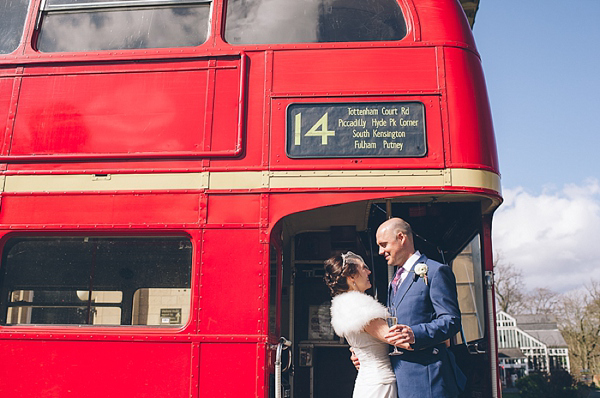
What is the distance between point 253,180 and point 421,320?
163 cm

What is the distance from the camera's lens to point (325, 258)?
5652mm

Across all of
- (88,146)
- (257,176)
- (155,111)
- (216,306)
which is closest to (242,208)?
(257,176)

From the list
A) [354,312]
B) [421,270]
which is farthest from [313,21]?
[354,312]

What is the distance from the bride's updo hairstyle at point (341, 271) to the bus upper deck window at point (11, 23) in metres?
3.31

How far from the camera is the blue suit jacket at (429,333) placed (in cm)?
305

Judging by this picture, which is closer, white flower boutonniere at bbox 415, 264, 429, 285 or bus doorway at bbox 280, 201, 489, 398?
white flower boutonniere at bbox 415, 264, 429, 285

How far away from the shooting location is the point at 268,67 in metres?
4.39

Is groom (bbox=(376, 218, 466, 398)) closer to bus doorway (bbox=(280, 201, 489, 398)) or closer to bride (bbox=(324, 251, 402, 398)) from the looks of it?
bride (bbox=(324, 251, 402, 398))

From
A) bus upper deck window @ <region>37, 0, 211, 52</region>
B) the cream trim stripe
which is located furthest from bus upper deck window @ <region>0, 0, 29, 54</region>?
the cream trim stripe

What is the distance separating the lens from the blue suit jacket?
3051 millimetres

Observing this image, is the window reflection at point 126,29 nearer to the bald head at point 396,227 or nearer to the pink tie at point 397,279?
the bald head at point 396,227

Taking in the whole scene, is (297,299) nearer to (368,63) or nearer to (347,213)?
(347,213)

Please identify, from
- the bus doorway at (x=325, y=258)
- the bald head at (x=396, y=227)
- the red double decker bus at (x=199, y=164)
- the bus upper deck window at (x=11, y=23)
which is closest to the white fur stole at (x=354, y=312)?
the bald head at (x=396, y=227)

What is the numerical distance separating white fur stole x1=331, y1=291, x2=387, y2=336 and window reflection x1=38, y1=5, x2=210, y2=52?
249 cm
